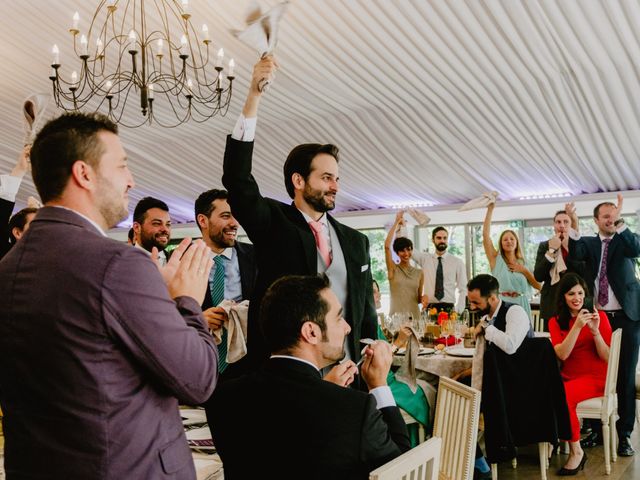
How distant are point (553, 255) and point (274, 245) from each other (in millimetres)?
3903

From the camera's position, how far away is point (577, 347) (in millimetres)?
4297

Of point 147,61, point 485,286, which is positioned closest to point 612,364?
point 485,286

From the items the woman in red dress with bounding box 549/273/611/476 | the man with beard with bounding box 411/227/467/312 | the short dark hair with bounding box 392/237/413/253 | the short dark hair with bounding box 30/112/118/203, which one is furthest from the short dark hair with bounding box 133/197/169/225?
the man with beard with bounding box 411/227/467/312

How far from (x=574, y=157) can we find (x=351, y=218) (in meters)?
4.64

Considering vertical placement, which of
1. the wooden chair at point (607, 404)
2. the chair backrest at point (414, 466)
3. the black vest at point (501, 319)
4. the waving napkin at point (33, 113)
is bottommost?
the wooden chair at point (607, 404)

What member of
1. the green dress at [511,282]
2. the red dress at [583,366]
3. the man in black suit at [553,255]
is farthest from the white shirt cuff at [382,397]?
the green dress at [511,282]

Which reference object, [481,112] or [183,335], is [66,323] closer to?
[183,335]

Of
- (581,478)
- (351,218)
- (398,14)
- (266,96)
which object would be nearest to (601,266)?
(581,478)

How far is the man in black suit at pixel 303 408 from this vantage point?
1.51m

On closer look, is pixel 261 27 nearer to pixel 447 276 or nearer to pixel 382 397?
pixel 382 397

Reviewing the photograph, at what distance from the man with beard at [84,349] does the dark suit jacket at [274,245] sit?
0.78 metres

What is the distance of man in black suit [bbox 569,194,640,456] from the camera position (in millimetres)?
4441

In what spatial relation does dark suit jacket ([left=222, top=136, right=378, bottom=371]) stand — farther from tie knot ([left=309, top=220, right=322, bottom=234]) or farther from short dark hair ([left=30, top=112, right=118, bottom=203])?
short dark hair ([left=30, top=112, right=118, bottom=203])

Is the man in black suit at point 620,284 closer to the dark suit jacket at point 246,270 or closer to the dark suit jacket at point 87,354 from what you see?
the dark suit jacket at point 246,270
